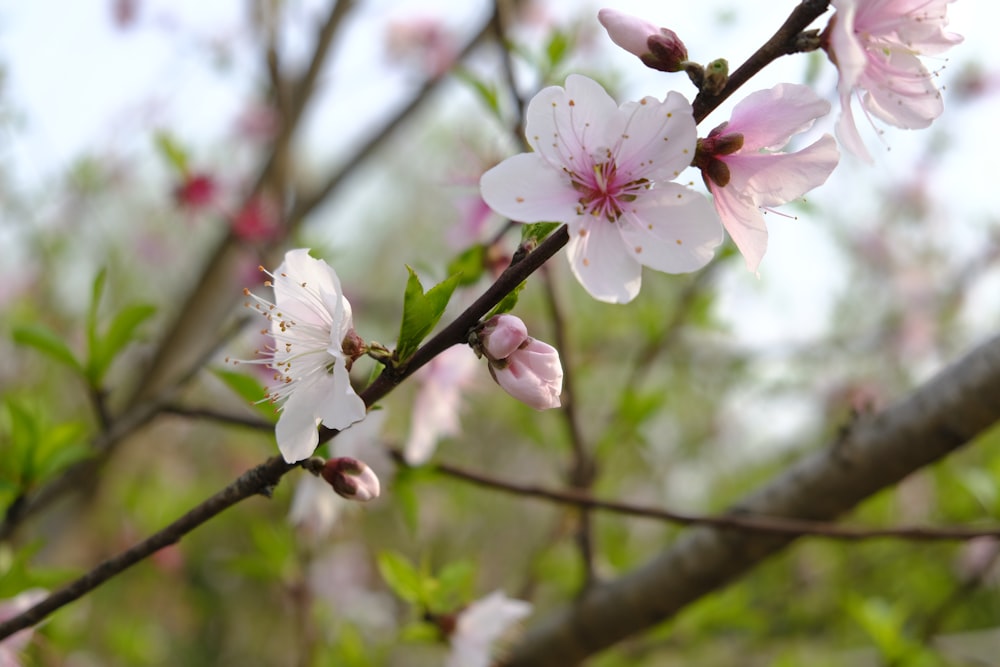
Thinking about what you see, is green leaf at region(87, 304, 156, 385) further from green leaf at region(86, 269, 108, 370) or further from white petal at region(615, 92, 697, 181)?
white petal at region(615, 92, 697, 181)

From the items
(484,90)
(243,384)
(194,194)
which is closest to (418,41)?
(194,194)

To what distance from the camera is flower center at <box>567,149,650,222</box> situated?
2.27ft

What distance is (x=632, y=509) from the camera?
1142mm

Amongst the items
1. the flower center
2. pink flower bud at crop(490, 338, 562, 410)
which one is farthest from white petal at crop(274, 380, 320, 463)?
the flower center

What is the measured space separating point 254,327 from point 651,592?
2.82 feet

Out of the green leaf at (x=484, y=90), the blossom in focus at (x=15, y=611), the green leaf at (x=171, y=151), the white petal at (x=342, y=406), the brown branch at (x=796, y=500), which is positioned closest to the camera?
the white petal at (x=342, y=406)

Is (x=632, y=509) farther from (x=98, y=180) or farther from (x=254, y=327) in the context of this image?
(x=98, y=180)

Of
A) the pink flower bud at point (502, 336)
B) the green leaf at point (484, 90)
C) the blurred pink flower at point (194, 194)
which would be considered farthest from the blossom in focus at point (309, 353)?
the blurred pink flower at point (194, 194)

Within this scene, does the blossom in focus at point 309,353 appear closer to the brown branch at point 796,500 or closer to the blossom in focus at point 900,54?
the blossom in focus at point 900,54

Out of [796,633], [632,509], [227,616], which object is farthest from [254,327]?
[227,616]

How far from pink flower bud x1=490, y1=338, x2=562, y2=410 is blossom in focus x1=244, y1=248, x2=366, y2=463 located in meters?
0.12

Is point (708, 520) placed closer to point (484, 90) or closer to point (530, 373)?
point (530, 373)

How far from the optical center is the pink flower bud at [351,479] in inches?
26.9

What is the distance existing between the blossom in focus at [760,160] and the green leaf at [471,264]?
0.46 metres
